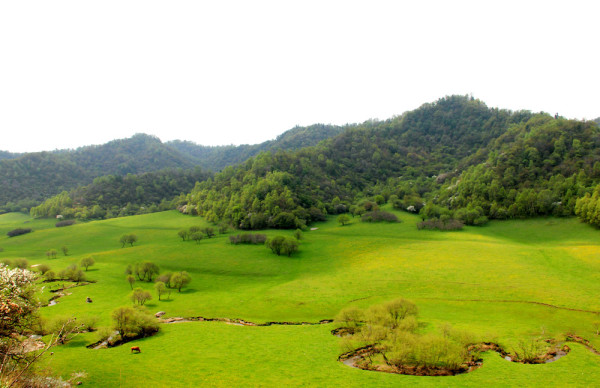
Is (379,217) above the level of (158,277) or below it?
above

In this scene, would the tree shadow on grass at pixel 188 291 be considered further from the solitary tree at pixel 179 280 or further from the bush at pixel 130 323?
the bush at pixel 130 323

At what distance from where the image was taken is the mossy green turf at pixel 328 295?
28.4m

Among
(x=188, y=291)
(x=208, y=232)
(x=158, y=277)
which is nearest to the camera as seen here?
(x=188, y=291)

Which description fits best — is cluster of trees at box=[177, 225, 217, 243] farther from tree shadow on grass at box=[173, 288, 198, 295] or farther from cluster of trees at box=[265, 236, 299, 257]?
tree shadow on grass at box=[173, 288, 198, 295]

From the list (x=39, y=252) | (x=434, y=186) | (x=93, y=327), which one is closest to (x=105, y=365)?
(x=93, y=327)

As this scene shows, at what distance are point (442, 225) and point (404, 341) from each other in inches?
3817

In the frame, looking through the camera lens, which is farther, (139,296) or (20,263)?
(20,263)

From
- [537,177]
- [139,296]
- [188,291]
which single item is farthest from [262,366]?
[537,177]

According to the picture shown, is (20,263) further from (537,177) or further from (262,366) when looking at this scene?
(537,177)

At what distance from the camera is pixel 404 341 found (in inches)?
1228

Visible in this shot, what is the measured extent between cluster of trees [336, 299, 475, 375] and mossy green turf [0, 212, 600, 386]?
199cm

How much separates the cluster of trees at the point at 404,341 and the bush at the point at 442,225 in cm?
8607

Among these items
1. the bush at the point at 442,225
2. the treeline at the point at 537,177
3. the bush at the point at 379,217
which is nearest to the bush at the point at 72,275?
the bush at the point at 379,217

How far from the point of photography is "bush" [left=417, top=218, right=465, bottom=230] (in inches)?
4579
